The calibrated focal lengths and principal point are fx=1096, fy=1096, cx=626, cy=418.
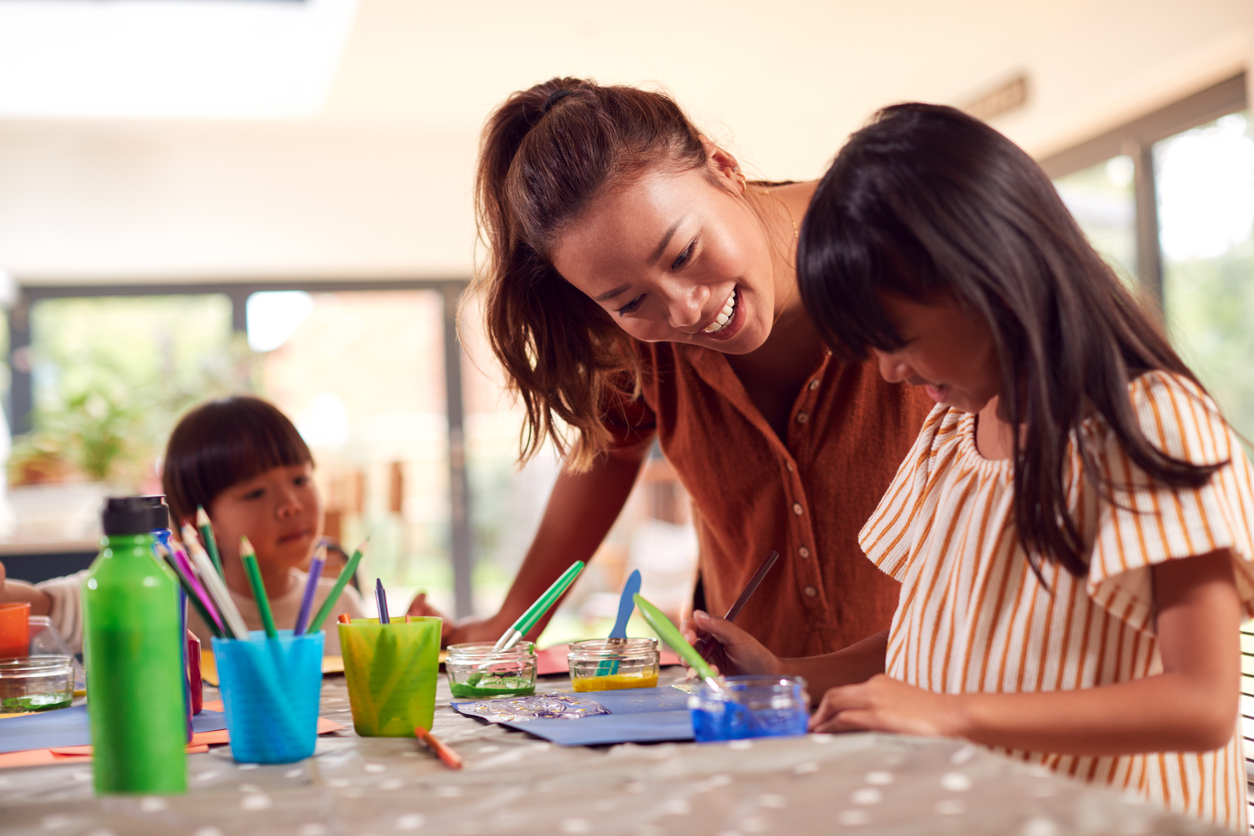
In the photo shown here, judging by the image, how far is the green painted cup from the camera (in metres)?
0.85

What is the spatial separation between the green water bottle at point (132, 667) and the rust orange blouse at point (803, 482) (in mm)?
831

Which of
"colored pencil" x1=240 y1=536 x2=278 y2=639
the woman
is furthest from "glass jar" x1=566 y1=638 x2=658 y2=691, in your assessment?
"colored pencil" x1=240 y1=536 x2=278 y2=639

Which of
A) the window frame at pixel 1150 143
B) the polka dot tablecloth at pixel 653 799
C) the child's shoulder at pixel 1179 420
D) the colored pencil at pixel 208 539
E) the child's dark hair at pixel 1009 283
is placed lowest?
the polka dot tablecloth at pixel 653 799

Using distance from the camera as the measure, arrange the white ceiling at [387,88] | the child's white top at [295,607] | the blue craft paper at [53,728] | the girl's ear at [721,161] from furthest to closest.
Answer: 1. the white ceiling at [387,88]
2. the child's white top at [295,607]
3. the girl's ear at [721,161]
4. the blue craft paper at [53,728]

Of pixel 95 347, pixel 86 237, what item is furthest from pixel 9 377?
pixel 86 237

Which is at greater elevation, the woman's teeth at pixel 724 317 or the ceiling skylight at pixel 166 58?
the ceiling skylight at pixel 166 58

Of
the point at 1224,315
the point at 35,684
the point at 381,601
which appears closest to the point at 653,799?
the point at 381,601

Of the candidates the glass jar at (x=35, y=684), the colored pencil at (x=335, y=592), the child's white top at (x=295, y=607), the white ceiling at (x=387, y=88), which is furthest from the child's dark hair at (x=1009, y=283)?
the white ceiling at (x=387, y=88)

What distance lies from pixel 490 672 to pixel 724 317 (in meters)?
0.44

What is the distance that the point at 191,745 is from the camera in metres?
0.83

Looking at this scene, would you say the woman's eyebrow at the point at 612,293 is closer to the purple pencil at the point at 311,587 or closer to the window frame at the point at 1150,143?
the purple pencil at the point at 311,587

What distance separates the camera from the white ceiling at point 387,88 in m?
3.78

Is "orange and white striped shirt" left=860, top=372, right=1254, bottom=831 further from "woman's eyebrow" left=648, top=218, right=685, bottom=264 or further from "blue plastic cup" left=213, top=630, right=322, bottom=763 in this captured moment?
"blue plastic cup" left=213, top=630, right=322, bottom=763

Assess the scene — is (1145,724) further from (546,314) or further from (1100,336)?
(546,314)
